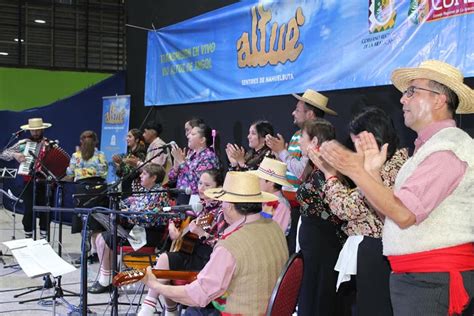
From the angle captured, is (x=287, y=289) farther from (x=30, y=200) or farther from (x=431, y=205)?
(x=30, y=200)

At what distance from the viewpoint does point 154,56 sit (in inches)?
308

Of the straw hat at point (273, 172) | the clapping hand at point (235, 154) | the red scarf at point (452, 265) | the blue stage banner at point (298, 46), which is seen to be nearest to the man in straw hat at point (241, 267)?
the red scarf at point (452, 265)

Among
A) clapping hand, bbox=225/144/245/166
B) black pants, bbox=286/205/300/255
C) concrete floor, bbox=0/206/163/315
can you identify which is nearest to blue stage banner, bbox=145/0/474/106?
clapping hand, bbox=225/144/245/166

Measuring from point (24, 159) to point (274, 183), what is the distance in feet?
12.8

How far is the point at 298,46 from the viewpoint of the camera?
5223 mm

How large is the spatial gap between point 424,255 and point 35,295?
3.97 meters

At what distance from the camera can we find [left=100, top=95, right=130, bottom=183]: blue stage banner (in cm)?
841

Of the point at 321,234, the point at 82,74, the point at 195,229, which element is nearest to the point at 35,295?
the point at 195,229

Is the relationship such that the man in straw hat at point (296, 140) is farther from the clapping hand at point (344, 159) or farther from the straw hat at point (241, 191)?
the clapping hand at point (344, 159)

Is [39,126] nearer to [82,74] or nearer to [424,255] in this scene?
[424,255]

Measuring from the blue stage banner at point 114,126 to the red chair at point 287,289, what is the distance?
6015 millimetres

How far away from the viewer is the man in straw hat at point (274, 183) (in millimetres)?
3756

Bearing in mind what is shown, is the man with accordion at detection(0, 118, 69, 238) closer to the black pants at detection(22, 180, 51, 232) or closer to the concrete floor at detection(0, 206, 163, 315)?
the black pants at detection(22, 180, 51, 232)

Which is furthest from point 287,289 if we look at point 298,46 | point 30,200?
point 30,200
